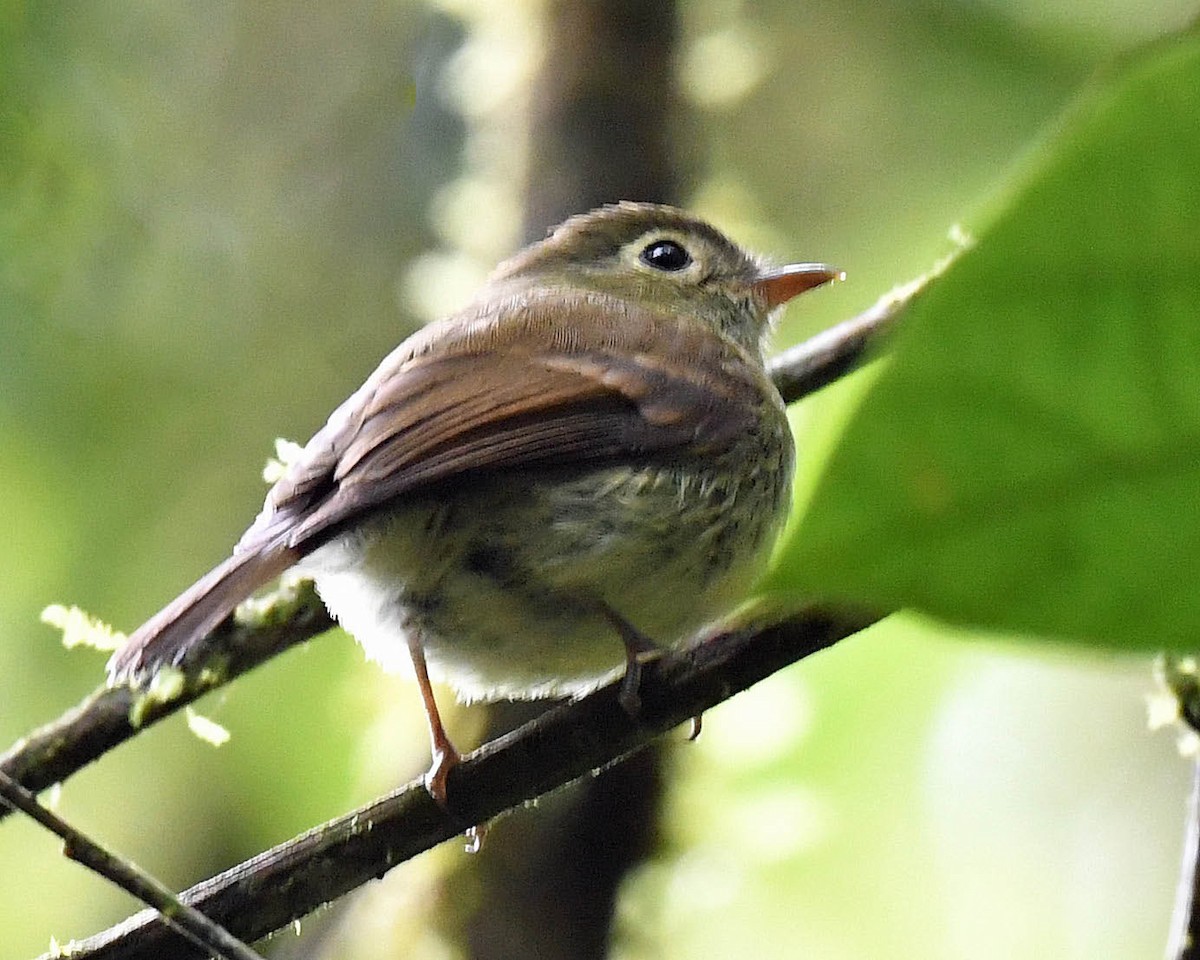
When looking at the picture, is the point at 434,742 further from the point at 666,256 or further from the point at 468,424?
the point at 666,256

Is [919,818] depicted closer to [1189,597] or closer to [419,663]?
[419,663]

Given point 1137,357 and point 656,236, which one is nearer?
point 1137,357

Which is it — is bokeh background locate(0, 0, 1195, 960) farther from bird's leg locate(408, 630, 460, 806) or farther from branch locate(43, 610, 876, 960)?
branch locate(43, 610, 876, 960)

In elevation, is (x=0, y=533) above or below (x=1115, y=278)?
above

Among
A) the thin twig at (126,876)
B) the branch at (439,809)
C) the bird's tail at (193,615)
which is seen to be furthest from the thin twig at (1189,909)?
the bird's tail at (193,615)

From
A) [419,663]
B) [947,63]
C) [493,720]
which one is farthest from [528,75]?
[419,663]

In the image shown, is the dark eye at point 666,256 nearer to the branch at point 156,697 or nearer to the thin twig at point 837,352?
the thin twig at point 837,352

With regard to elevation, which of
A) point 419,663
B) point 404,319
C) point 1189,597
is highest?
point 404,319
